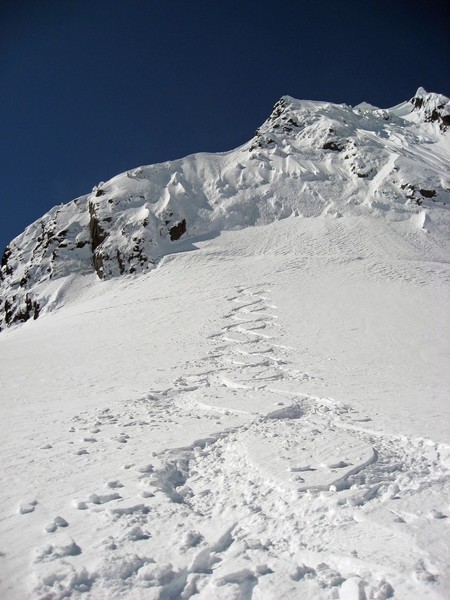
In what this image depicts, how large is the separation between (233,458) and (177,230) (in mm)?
40315

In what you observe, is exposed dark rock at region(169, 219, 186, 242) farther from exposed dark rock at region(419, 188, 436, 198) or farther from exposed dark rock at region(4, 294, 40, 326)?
exposed dark rock at region(419, 188, 436, 198)

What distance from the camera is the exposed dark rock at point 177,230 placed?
4454cm

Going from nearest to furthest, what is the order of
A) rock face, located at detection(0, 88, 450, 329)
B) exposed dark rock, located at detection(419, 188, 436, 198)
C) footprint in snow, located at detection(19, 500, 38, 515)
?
footprint in snow, located at detection(19, 500, 38, 515), rock face, located at detection(0, 88, 450, 329), exposed dark rock, located at detection(419, 188, 436, 198)

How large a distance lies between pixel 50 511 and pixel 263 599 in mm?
2846

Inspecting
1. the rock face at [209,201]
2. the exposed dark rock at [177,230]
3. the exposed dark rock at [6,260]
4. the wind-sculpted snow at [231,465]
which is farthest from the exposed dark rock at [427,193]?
the exposed dark rock at [6,260]

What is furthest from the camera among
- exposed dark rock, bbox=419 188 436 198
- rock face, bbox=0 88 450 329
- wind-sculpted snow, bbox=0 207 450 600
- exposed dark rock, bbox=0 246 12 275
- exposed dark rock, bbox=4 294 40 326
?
exposed dark rock, bbox=0 246 12 275

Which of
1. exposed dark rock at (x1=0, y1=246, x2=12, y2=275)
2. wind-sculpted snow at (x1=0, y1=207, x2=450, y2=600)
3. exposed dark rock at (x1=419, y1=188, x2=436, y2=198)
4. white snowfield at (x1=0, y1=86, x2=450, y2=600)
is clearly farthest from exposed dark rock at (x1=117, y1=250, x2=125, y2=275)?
exposed dark rock at (x1=419, y1=188, x2=436, y2=198)

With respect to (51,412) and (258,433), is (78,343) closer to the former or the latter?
(51,412)

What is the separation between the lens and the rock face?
44.9 m

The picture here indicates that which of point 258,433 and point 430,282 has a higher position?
point 258,433

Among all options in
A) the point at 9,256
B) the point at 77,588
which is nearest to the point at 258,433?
the point at 77,588

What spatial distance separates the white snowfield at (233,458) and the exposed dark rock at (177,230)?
78.6 ft

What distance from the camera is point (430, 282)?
90.4ft

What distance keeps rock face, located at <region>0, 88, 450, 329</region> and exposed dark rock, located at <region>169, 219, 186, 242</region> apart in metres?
0.12
